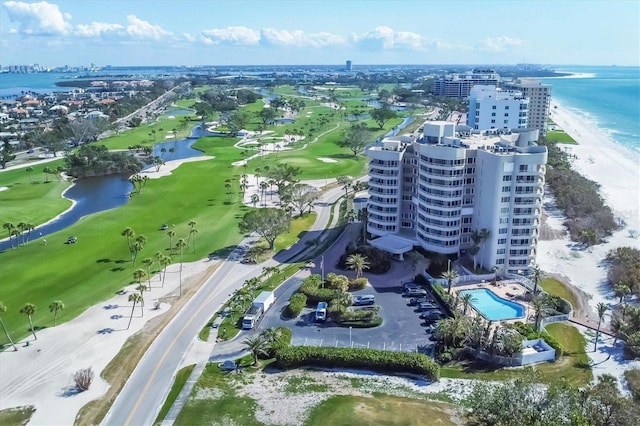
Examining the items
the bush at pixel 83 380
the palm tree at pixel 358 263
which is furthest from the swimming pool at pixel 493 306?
the bush at pixel 83 380

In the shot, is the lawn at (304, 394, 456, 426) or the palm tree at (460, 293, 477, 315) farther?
the palm tree at (460, 293, 477, 315)

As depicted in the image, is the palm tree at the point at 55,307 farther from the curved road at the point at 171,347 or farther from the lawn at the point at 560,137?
the lawn at the point at 560,137

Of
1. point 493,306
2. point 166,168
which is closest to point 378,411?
point 493,306

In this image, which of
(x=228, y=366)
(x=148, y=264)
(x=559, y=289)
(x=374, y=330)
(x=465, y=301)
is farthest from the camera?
(x=148, y=264)

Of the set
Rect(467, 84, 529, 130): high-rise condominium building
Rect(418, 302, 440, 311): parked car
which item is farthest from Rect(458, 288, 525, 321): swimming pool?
Rect(467, 84, 529, 130): high-rise condominium building

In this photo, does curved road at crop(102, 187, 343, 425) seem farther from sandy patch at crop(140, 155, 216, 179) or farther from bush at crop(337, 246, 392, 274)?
sandy patch at crop(140, 155, 216, 179)

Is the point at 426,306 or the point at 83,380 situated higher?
the point at 426,306

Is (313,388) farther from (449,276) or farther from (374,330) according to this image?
(449,276)
